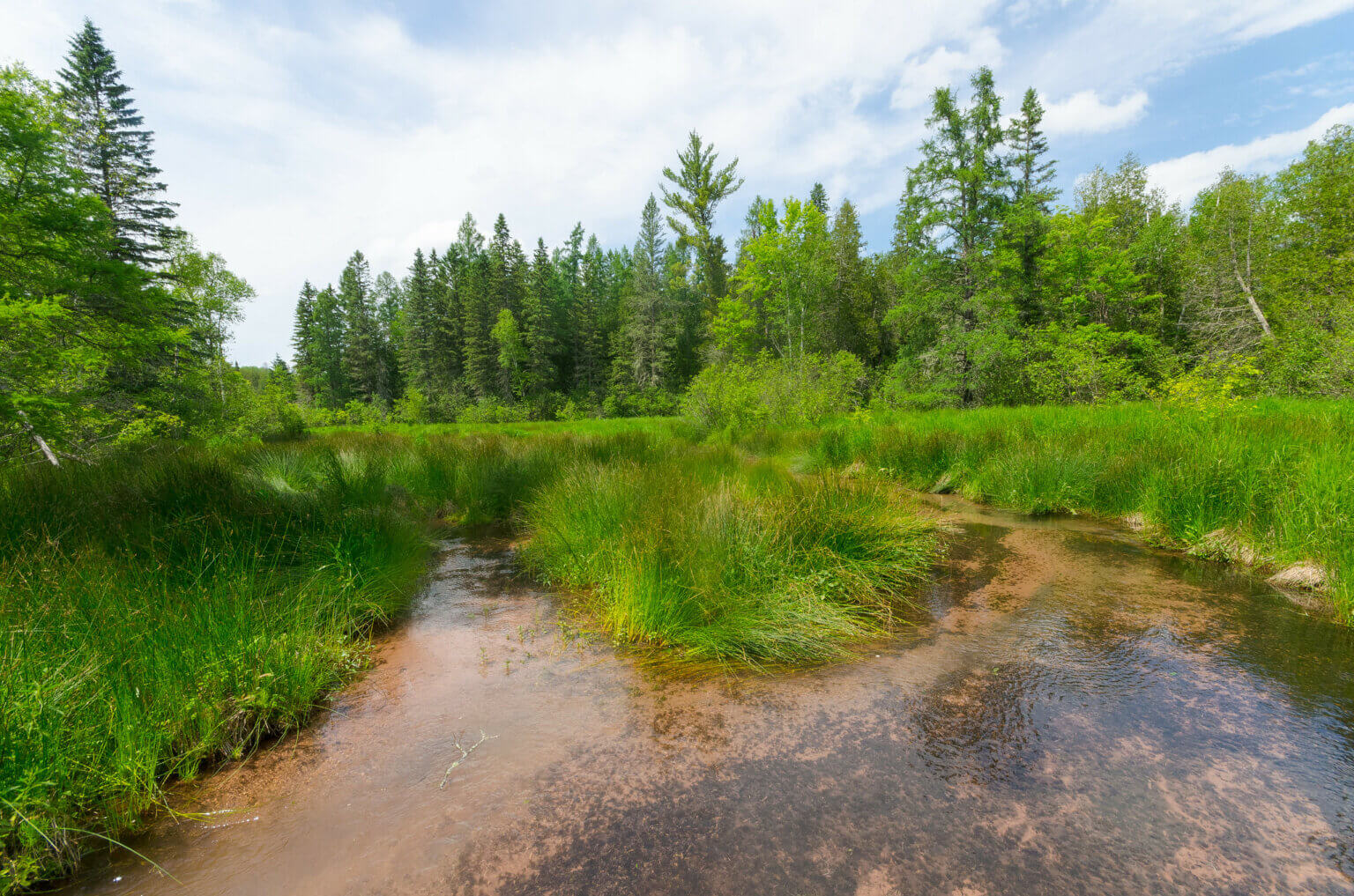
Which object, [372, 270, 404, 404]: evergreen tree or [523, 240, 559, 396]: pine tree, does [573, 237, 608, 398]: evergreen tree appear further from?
[372, 270, 404, 404]: evergreen tree

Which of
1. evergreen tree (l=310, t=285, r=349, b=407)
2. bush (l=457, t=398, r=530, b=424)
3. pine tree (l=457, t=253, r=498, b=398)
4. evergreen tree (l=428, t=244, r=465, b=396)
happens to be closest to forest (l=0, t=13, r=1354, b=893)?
bush (l=457, t=398, r=530, b=424)

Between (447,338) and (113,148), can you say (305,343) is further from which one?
(113,148)

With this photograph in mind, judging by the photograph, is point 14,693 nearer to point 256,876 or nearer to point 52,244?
point 256,876

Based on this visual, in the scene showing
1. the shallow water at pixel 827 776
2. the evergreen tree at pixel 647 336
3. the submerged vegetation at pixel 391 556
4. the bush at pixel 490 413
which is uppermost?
the evergreen tree at pixel 647 336

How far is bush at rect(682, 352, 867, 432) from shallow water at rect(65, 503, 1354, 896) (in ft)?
34.7

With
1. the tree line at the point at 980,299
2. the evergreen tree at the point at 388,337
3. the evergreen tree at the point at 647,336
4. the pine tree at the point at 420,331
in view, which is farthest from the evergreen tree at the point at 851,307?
the evergreen tree at the point at 388,337

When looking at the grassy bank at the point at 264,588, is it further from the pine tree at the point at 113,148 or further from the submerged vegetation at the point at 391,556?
the pine tree at the point at 113,148

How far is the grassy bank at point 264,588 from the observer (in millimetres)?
1882

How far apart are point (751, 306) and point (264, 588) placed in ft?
98.2

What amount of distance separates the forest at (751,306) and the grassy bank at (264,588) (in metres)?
2.23

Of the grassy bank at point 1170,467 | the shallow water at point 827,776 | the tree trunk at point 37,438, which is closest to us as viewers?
the shallow water at point 827,776

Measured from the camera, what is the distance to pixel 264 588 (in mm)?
3150

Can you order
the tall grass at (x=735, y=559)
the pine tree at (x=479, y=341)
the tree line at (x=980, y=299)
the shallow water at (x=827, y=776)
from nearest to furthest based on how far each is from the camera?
1. the shallow water at (x=827, y=776)
2. the tall grass at (x=735, y=559)
3. the tree line at (x=980, y=299)
4. the pine tree at (x=479, y=341)

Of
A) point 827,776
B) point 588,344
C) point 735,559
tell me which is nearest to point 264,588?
point 735,559
